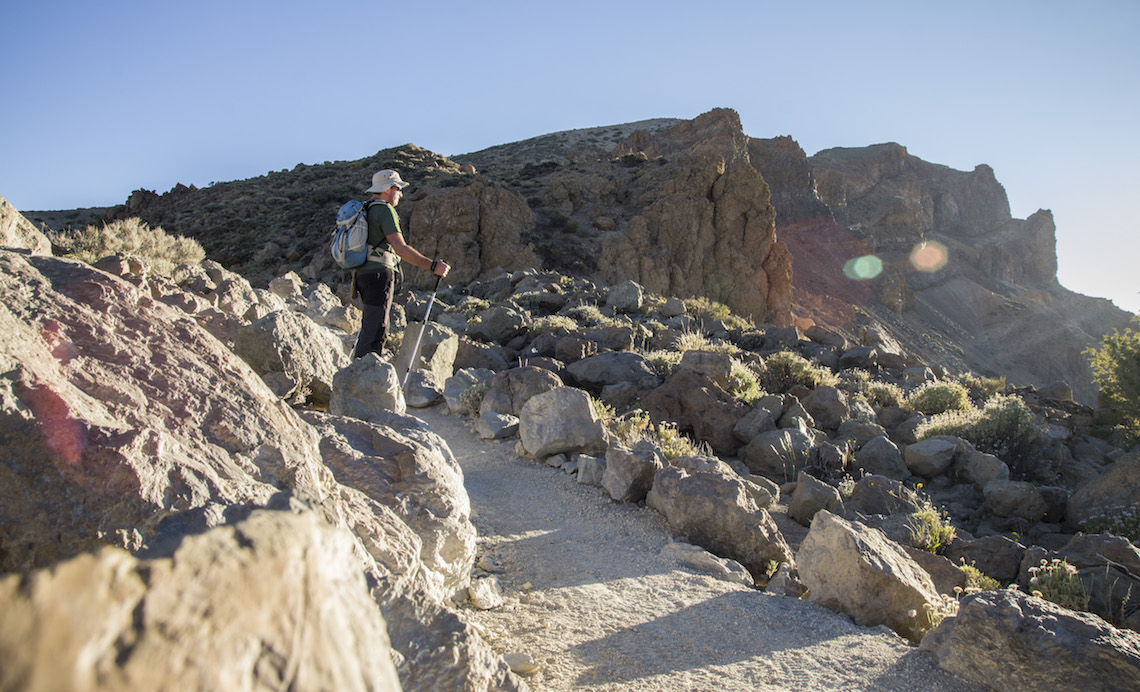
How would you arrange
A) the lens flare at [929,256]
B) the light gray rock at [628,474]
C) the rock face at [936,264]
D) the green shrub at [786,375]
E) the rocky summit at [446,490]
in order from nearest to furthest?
the rocky summit at [446,490], the light gray rock at [628,474], the green shrub at [786,375], the rock face at [936,264], the lens flare at [929,256]

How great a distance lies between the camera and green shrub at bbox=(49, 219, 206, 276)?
31.3ft

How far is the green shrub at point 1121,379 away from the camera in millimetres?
12630

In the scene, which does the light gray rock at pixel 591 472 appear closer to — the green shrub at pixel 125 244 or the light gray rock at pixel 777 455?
the light gray rock at pixel 777 455

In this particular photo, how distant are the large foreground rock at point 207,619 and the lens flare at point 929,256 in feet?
251

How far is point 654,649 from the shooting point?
290 centimetres

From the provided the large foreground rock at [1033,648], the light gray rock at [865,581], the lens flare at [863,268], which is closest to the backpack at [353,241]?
the light gray rock at [865,581]

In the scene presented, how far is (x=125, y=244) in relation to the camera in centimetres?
1119

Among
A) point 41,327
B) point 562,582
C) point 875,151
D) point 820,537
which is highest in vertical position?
point 875,151

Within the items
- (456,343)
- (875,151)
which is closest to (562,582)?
(456,343)

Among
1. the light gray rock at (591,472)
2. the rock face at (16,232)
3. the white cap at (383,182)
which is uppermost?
the white cap at (383,182)

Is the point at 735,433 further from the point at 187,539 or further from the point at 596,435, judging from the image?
the point at 187,539

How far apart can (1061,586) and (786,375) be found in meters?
6.79

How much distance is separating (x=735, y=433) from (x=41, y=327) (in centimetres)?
670

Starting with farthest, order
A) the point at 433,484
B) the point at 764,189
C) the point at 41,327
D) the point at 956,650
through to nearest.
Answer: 1. the point at 764,189
2. the point at 433,484
3. the point at 956,650
4. the point at 41,327
